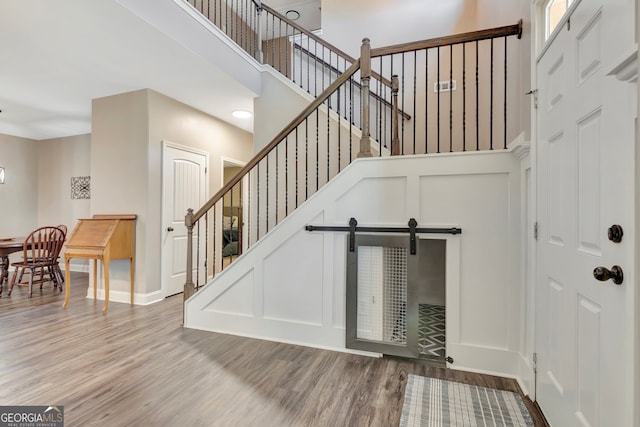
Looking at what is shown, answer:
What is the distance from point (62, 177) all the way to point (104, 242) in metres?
3.78

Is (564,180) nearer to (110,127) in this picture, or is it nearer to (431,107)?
(431,107)

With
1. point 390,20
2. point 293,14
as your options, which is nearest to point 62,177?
point 293,14

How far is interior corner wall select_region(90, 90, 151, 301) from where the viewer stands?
3918mm

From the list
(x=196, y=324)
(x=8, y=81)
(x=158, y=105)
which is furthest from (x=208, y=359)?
(x=8, y=81)

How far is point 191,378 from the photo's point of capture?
2121 millimetres

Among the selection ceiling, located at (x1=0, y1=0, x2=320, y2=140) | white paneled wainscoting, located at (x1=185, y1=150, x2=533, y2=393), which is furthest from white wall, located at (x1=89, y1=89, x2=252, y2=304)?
white paneled wainscoting, located at (x1=185, y1=150, x2=533, y2=393)

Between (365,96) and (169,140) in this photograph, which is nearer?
(365,96)

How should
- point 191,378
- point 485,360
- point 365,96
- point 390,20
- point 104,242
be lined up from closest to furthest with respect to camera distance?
point 191,378
point 485,360
point 365,96
point 104,242
point 390,20

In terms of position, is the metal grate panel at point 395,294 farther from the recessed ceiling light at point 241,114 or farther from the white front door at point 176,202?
A: the recessed ceiling light at point 241,114

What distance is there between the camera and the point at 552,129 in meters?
1.60

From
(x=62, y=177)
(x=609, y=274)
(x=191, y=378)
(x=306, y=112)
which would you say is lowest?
(x=191, y=378)

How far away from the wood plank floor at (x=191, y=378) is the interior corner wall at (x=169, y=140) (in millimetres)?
1211

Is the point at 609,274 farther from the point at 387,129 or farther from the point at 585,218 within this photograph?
the point at 387,129

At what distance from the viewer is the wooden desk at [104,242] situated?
3.57 meters
